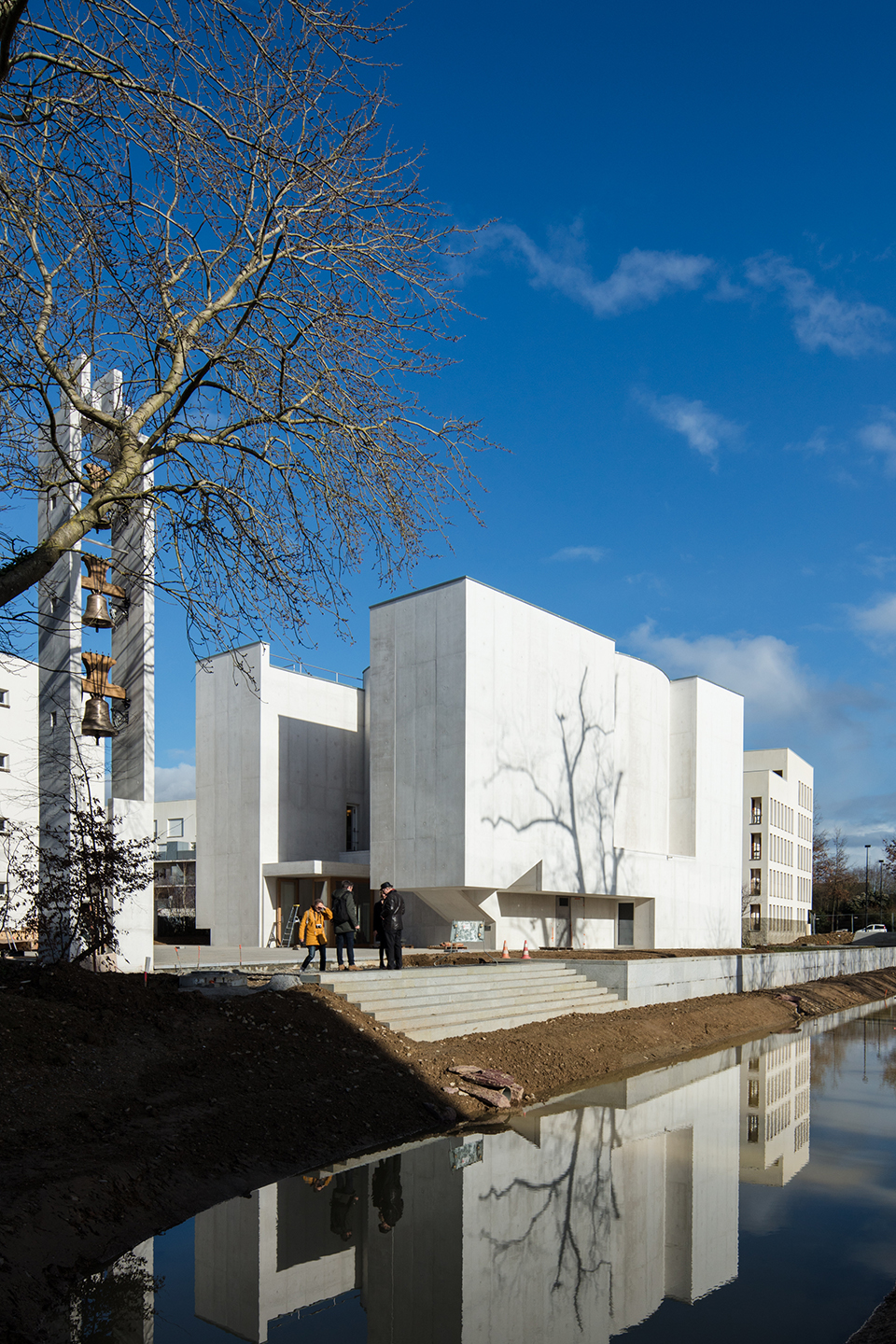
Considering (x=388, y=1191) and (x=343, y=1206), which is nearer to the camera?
(x=343, y=1206)

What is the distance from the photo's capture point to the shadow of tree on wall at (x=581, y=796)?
32812mm

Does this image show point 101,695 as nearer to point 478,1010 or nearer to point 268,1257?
point 478,1010

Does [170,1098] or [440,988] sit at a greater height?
[170,1098]

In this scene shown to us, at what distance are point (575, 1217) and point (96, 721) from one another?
1080 centimetres

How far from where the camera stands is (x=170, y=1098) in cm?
1053

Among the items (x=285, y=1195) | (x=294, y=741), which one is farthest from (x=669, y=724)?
(x=285, y=1195)

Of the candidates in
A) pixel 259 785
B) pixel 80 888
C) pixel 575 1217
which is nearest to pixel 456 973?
pixel 80 888

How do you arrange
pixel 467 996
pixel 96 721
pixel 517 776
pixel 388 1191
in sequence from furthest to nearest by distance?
pixel 517 776, pixel 467 996, pixel 96 721, pixel 388 1191

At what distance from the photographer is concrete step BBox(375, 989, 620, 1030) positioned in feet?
51.4

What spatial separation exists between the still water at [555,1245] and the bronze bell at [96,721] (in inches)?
336

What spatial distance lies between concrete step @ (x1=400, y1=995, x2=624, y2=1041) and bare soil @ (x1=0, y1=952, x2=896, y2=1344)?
253 millimetres

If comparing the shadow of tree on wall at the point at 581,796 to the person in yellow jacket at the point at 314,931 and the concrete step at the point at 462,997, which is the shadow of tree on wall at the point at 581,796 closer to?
the concrete step at the point at 462,997

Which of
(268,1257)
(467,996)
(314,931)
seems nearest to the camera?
(268,1257)

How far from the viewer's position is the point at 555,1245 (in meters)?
8.16
